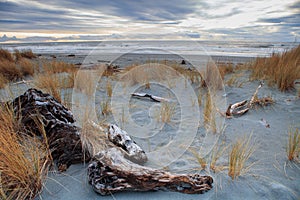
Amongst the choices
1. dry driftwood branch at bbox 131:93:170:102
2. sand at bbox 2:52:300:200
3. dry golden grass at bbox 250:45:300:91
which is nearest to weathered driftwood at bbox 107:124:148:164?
sand at bbox 2:52:300:200

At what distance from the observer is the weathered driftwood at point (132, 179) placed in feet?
5.36

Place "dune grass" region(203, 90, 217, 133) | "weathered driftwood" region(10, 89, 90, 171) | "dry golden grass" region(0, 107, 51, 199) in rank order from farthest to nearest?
"dune grass" region(203, 90, 217, 133) < "weathered driftwood" region(10, 89, 90, 171) < "dry golden grass" region(0, 107, 51, 199)

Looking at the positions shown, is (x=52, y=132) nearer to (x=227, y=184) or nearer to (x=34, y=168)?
(x=34, y=168)

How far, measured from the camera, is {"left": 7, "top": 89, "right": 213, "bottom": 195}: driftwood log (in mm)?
1642

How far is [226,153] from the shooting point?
2.27 m

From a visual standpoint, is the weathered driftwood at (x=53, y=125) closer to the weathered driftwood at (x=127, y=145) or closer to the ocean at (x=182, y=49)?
the weathered driftwood at (x=127, y=145)

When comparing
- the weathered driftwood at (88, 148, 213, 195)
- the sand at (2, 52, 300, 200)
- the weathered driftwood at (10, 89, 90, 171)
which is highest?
the weathered driftwood at (10, 89, 90, 171)

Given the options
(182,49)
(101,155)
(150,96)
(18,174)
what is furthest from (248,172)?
(182,49)

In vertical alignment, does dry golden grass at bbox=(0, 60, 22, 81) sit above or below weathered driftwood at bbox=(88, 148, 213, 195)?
above

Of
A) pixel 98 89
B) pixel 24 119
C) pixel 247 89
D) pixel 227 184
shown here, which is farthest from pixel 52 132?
pixel 247 89

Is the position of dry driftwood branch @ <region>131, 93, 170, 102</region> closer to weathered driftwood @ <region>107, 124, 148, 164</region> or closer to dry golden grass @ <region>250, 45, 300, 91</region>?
weathered driftwood @ <region>107, 124, 148, 164</region>

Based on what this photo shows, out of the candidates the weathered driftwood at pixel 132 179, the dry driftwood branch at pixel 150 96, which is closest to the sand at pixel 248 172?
the weathered driftwood at pixel 132 179

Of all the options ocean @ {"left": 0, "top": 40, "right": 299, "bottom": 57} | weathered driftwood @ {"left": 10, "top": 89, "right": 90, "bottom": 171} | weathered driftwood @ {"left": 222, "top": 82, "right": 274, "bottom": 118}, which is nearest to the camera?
weathered driftwood @ {"left": 10, "top": 89, "right": 90, "bottom": 171}

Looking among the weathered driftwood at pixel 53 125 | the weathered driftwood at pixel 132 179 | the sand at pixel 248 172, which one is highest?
the weathered driftwood at pixel 53 125
